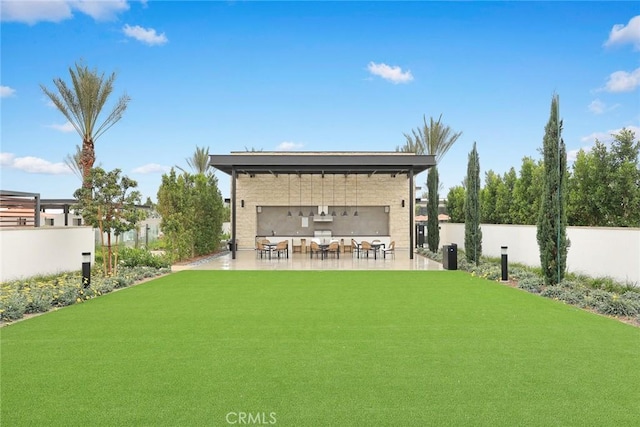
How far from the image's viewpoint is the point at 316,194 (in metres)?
23.3

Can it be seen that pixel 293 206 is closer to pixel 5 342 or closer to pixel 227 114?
pixel 227 114

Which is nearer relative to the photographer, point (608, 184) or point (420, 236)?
point (608, 184)

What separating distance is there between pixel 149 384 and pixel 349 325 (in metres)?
3.15

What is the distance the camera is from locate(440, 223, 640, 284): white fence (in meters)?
9.56

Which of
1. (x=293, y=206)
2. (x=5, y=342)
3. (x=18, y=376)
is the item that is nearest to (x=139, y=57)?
(x=293, y=206)

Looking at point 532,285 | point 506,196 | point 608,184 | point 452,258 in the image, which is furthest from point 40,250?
point 506,196

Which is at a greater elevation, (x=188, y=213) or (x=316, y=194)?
(x=316, y=194)

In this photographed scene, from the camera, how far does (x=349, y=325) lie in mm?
6617

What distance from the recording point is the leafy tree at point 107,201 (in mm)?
11766

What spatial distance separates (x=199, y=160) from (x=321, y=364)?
32.6 meters

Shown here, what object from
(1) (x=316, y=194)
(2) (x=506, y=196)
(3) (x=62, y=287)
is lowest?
(3) (x=62, y=287)

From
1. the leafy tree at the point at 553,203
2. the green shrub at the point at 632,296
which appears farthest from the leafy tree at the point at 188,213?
the green shrub at the point at 632,296

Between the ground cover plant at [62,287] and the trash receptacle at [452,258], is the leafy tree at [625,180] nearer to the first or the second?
the trash receptacle at [452,258]

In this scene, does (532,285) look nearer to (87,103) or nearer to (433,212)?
(433,212)
